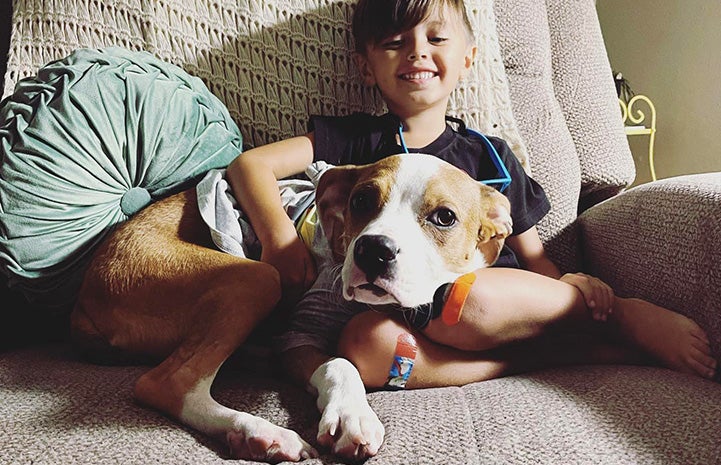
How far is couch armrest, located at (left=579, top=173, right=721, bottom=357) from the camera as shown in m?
1.05

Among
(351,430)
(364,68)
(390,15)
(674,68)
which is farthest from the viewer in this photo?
(674,68)

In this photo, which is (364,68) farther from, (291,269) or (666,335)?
(666,335)

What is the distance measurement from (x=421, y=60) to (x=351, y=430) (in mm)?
903

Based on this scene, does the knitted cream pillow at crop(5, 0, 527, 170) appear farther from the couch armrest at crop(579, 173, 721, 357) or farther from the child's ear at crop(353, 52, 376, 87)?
the couch armrest at crop(579, 173, 721, 357)

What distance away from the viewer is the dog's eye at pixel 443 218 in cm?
104

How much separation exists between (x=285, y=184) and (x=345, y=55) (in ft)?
1.34

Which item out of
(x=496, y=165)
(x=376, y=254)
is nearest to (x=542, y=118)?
(x=496, y=165)

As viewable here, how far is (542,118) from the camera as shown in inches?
64.1

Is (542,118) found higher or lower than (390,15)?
lower

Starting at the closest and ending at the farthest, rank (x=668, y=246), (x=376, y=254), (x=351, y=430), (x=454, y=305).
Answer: (x=351, y=430) < (x=376, y=254) < (x=454, y=305) < (x=668, y=246)

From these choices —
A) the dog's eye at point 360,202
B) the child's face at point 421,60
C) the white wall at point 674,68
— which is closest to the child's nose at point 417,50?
the child's face at point 421,60

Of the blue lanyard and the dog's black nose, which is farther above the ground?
the blue lanyard

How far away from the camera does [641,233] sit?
1250 mm

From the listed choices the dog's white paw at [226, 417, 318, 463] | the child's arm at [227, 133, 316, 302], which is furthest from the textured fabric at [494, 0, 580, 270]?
the dog's white paw at [226, 417, 318, 463]
